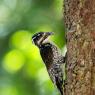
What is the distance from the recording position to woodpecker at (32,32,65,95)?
5374 millimetres

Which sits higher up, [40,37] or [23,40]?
[40,37]

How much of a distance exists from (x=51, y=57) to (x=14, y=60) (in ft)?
7.45

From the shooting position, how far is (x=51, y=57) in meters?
5.60

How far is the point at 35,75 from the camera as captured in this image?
784 centimetres

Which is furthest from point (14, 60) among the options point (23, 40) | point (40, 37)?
point (40, 37)

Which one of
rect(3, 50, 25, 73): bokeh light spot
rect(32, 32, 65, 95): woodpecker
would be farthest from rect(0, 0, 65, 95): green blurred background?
rect(32, 32, 65, 95): woodpecker

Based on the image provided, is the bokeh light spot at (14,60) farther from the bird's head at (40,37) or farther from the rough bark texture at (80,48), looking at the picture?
the rough bark texture at (80,48)

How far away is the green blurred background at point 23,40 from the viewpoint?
763cm

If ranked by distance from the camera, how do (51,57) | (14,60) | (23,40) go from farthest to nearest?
1. (23,40)
2. (14,60)
3. (51,57)

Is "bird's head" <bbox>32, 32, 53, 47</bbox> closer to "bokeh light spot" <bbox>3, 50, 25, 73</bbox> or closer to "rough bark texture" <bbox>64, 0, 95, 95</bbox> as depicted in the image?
"rough bark texture" <bbox>64, 0, 95, 95</bbox>

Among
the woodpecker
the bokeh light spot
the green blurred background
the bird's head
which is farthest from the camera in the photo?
the bokeh light spot

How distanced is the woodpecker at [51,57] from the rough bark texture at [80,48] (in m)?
0.66

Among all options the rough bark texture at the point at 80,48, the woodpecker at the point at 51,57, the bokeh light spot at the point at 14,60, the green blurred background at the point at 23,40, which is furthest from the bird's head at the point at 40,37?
the bokeh light spot at the point at 14,60

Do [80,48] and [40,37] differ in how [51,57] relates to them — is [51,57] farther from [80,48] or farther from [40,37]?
[80,48]
